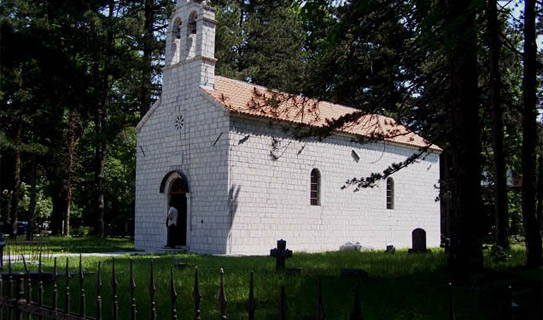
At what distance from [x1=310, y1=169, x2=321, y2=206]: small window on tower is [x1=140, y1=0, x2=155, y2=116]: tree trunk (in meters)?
11.7

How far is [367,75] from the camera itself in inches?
545

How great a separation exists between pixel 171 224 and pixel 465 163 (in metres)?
13.6

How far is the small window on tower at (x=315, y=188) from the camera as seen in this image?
22922 millimetres

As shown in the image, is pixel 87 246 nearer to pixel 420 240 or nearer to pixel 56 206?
pixel 420 240

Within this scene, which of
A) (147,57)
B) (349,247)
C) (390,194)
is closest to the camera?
(349,247)

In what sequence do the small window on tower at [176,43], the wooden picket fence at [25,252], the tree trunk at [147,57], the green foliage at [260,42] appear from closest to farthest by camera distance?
1. the wooden picket fence at [25,252]
2. the small window on tower at [176,43]
3. the tree trunk at [147,57]
4. the green foliage at [260,42]

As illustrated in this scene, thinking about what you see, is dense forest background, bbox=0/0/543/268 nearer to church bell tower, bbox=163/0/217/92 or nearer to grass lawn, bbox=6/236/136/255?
church bell tower, bbox=163/0/217/92

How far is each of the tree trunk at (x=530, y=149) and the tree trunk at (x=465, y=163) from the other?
4.06 feet

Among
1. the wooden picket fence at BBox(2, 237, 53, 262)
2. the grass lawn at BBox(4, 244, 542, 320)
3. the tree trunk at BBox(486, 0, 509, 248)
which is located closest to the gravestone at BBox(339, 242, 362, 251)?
the tree trunk at BBox(486, 0, 509, 248)

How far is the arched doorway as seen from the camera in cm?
2195

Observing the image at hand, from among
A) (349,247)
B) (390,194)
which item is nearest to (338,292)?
(349,247)

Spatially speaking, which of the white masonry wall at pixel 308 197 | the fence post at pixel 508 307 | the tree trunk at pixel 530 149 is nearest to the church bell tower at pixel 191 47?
the white masonry wall at pixel 308 197

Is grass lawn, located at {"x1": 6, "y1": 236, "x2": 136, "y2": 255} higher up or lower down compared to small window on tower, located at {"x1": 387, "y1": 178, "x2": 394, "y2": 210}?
lower down

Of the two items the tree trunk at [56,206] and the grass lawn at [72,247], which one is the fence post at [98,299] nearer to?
the grass lawn at [72,247]
